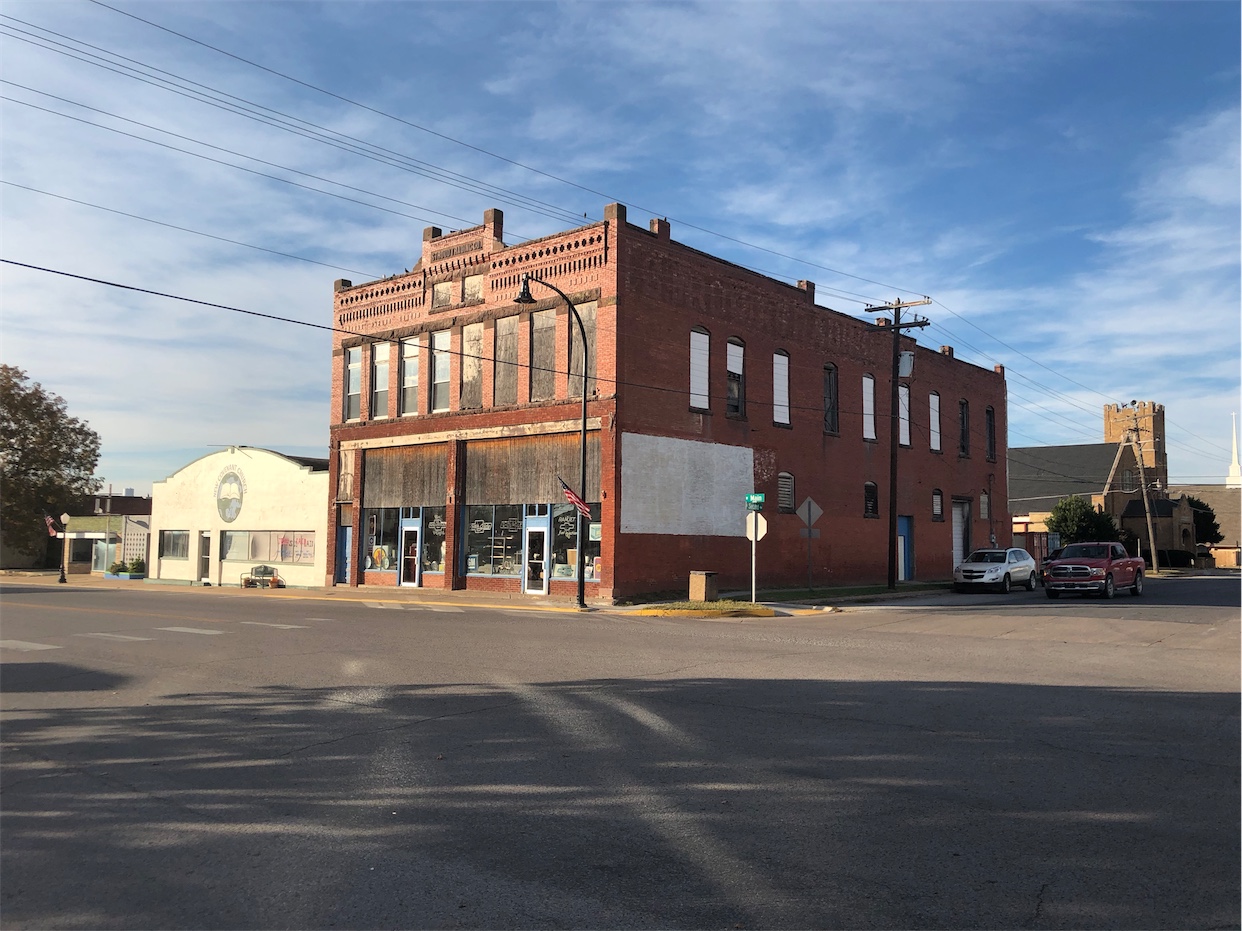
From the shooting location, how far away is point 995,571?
35625 millimetres

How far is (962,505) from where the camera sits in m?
47.5

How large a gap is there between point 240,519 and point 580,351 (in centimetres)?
2291

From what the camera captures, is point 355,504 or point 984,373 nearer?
point 355,504

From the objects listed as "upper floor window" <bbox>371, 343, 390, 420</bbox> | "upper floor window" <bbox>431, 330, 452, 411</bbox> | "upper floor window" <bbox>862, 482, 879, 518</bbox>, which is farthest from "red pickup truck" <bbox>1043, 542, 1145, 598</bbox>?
"upper floor window" <bbox>371, 343, 390, 420</bbox>

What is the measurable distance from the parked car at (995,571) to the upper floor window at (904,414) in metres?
6.89

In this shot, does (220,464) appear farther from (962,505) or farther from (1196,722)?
(1196,722)

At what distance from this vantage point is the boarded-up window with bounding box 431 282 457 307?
111 ft

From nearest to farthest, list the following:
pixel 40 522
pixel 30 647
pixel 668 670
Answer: pixel 668 670, pixel 30 647, pixel 40 522

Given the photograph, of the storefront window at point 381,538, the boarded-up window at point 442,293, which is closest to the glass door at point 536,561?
the storefront window at point 381,538

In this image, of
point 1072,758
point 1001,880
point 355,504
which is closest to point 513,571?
point 355,504

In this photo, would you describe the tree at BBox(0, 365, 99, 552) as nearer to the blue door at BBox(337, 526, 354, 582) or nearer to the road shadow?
the blue door at BBox(337, 526, 354, 582)

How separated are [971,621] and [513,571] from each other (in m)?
15.2

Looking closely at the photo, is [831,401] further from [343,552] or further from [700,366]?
[343,552]

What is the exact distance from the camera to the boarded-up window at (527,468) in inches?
1155
